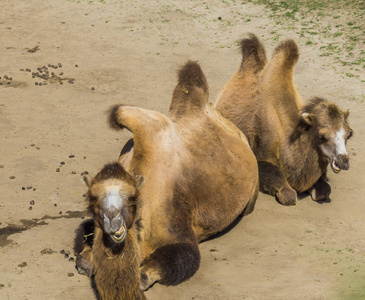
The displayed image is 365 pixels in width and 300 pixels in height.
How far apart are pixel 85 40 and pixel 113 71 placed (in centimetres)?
180

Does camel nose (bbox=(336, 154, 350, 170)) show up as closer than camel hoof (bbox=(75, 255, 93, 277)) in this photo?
No

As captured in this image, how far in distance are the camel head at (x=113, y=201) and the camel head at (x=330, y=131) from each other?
316 centimetres

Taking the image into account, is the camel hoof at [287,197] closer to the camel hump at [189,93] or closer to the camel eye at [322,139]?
the camel eye at [322,139]

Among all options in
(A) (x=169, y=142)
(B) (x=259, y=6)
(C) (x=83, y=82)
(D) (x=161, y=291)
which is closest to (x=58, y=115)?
(C) (x=83, y=82)

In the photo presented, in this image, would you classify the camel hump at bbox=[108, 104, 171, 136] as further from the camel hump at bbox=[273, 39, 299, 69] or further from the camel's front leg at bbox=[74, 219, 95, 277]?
the camel hump at bbox=[273, 39, 299, 69]

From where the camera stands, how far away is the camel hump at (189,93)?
27.5ft

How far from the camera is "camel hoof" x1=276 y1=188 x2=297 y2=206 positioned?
9.09 meters

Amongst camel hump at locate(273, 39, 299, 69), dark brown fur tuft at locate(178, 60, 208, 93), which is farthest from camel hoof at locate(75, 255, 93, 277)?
camel hump at locate(273, 39, 299, 69)

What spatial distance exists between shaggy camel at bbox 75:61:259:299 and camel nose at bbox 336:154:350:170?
3.34 ft

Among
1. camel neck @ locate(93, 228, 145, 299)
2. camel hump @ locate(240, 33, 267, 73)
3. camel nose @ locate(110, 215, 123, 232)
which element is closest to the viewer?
camel nose @ locate(110, 215, 123, 232)

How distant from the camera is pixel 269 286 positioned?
7.20 meters

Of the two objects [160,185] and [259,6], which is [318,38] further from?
[160,185]

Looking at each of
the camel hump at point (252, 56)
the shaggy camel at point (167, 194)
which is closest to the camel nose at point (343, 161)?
the shaggy camel at point (167, 194)

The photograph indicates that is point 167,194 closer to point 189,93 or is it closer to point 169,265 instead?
point 169,265
